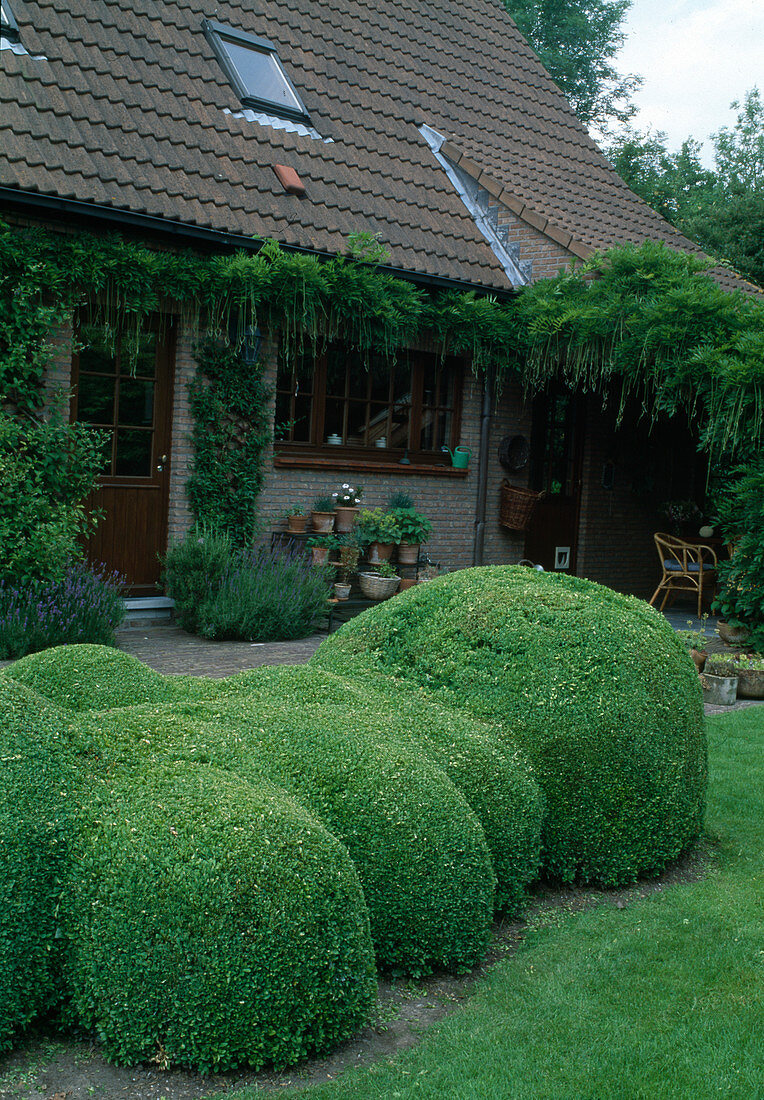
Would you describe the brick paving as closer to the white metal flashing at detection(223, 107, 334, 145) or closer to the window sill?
the window sill

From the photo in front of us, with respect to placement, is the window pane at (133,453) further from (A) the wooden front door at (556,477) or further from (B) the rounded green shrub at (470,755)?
(B) the rounded green shrub at (470,755)

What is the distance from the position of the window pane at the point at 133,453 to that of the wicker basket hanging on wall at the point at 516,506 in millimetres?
4486

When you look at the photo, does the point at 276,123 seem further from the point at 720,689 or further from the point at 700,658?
the point at 720,689

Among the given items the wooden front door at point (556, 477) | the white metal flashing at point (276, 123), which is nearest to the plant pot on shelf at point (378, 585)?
the wooden front door at point (556, 477)

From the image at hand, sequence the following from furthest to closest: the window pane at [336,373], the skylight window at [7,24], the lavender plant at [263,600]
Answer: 1. the window pane at [336,373]
2. the skylight window at [7,24]
3. the lavender plant at [263,600]

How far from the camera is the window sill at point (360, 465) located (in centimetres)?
995

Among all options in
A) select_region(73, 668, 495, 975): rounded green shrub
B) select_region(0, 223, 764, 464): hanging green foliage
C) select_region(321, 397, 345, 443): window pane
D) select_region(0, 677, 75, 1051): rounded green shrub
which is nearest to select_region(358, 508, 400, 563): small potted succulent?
select_region(321, 397, 345, 443): window pane

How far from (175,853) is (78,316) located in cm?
679

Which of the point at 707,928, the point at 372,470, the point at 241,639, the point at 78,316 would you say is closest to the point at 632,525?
the point at 372,470

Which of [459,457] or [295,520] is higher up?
[459,457]

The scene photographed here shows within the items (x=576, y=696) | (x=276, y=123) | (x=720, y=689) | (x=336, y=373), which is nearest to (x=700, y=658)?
(x=720, y=689)

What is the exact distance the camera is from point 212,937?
2.49 metres

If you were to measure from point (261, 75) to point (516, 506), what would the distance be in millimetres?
5575

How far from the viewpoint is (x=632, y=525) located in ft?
45.0
